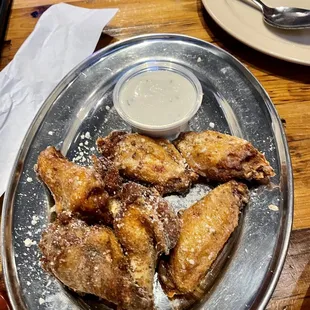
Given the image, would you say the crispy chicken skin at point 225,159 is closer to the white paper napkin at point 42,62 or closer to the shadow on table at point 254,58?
the shadow on table at point 254,58

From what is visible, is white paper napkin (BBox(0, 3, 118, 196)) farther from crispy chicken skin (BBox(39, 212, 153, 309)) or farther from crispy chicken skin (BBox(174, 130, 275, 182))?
crispy chicken skin (BBox(174, 130, 275, 182))

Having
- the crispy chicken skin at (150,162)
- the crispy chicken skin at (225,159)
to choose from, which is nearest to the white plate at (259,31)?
the crispy chicken skin at (225,159)

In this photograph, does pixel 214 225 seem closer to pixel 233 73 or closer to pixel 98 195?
pixel 98 195

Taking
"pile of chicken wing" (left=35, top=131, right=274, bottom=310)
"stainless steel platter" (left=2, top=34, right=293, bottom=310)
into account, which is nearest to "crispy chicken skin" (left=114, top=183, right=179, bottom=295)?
"pile of chicken wing" (left=35, top=131, right=274, bottom=310)

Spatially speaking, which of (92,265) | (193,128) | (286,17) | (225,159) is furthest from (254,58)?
(92,265)

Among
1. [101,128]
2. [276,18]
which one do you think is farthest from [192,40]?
[101,128]
